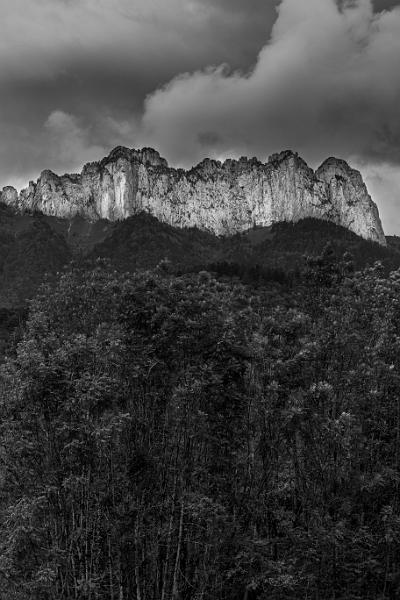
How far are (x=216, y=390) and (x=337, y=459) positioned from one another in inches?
271

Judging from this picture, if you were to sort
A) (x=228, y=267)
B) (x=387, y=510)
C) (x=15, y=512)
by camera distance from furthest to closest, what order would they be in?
(x=228, y=267)
(x=387, y=510)
(x=15, y=512)

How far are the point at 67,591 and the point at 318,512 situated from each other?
11.1 m

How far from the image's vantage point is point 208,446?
26672 millimetres

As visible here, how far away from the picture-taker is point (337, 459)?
25.6m

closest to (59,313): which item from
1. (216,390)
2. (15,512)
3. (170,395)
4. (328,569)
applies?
(170,395)

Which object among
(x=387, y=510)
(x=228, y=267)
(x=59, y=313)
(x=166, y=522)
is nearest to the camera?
(x=387, y=510)

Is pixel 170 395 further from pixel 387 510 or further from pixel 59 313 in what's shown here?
pixel 387 510

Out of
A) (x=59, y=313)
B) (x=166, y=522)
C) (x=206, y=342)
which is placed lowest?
(x=166, y=522)

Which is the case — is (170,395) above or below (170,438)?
above

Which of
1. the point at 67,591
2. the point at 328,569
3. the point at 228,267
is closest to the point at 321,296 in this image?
the point at 328,569

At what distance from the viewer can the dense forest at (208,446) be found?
21.2m

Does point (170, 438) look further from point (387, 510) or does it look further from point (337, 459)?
point (387, 510)

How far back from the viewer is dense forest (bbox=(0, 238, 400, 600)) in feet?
69.7

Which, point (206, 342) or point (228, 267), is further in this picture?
point (228, 267)
